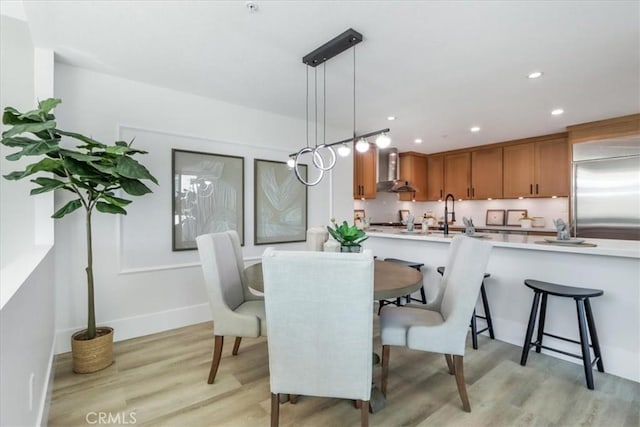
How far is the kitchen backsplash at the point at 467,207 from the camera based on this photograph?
545cm

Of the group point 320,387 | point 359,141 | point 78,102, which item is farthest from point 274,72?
point 320,387

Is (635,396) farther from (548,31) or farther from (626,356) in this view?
(548,31)

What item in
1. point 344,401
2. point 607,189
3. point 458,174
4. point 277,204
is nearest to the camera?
point 344,401

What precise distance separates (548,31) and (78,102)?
3914 millimetres

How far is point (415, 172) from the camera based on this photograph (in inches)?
261

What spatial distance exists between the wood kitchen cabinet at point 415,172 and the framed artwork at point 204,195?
411 cm

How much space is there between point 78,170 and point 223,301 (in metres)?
1.47

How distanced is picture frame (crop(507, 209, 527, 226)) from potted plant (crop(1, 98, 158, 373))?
6226 millimetres

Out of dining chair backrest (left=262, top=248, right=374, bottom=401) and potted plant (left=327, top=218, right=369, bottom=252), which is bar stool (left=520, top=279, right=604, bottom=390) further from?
dining chair backrest (left=262, top=248, right=374, bottom=401)

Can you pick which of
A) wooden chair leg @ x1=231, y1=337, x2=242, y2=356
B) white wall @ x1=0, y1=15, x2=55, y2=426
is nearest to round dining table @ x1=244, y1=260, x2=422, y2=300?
wooden chair leg @ x1=231, y1=337, x2=242, y2=356

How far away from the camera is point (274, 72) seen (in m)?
2.79

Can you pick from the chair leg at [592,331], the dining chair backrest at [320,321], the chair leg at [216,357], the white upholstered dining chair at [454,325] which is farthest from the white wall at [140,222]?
the chair leg at [592,331]

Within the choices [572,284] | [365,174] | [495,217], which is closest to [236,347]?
[572,284]

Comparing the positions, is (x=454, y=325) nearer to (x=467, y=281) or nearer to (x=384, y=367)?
(x=467, y=281)
